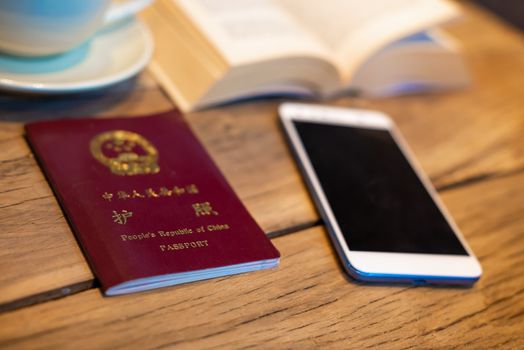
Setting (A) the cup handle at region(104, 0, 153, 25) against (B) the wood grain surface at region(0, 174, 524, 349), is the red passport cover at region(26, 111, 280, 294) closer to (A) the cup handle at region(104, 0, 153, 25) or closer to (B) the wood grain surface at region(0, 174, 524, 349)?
(B) the wood grain surface at region(0, 174, 524, 349)

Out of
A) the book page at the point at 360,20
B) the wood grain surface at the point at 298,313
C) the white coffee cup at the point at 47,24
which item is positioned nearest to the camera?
the wood grain surface at the point at 298,313

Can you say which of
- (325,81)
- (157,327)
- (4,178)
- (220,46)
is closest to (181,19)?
(220,46)

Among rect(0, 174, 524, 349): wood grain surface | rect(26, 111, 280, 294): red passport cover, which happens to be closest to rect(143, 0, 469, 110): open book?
rect(26, 111, 280, 294): red passport cover

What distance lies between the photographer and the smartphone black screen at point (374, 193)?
663 mm

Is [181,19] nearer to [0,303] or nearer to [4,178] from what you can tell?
[4,178]

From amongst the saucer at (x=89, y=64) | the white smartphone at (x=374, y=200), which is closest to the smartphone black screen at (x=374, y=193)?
the white smartphone at (x=374, y=200)

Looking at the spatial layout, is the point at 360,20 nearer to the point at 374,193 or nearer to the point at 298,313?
A: the point at 374,193

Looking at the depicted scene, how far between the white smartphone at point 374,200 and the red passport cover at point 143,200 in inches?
3.9

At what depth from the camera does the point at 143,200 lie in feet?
1.96

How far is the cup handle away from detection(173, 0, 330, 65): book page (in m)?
0.07

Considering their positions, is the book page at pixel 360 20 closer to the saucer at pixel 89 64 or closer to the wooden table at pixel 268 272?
the wooden table at pixel 268 272

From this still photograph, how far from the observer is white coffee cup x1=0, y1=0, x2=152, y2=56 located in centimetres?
62

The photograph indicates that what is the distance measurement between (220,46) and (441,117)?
0.38 m

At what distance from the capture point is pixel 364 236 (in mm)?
651
